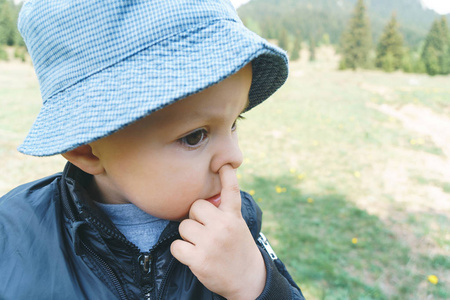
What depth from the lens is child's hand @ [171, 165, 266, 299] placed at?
0.98 meters

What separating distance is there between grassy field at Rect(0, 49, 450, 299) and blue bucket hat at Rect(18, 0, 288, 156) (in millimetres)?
2361

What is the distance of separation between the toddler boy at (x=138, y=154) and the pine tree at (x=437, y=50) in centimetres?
3236

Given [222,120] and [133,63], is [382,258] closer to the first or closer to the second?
[222,120]

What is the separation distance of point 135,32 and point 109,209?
0.59m

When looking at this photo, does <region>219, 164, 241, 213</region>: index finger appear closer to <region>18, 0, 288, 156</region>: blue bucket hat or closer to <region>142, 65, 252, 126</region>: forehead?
<region>142, 65, 252, 126</region>: forehead

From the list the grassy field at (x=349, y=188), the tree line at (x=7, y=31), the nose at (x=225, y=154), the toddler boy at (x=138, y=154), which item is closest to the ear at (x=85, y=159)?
the toddler boy at (x=138, y=154)

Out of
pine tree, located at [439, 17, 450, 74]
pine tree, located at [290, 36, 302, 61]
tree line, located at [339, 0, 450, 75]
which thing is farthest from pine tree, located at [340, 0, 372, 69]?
pine tree, located at [290, 36, 302, 61]

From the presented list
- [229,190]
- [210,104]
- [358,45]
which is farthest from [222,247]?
[358,45]

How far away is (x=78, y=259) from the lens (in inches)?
40.5

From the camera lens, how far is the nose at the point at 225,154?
984mm

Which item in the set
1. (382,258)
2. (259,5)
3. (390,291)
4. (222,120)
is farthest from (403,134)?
(259,5)

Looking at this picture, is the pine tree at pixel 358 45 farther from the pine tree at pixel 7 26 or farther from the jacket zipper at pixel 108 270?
the jacket zipper at pixel 108 270

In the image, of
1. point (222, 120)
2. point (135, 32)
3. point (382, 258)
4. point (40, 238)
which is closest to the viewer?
point (135, 32)

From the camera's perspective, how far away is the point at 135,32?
814 millimetres
